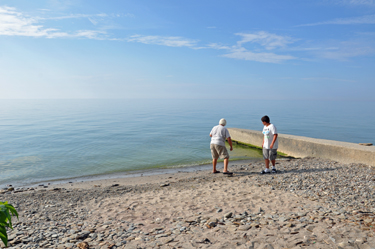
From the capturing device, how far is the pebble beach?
414 centimetres

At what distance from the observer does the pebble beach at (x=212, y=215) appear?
4.14 m

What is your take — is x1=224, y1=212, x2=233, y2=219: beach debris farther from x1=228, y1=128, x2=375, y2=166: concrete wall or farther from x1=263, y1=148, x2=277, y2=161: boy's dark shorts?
x1=228, y1=128, x2=375, y2=166: concrete wall

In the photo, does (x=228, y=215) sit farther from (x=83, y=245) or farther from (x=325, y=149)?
(x=325, y=149)

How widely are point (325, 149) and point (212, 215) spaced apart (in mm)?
8193

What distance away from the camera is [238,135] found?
17.8 m

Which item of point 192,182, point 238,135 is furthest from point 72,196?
point 238,135

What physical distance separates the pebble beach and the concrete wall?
5.35ft

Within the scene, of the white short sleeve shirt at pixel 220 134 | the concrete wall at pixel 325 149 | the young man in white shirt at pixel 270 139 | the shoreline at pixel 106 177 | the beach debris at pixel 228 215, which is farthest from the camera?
the shoreline at pixel 106 177

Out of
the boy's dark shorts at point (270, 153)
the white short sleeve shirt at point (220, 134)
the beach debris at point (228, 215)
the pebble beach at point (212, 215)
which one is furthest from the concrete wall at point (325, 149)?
the beach debris at point (228, 215)

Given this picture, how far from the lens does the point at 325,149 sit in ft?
37.0

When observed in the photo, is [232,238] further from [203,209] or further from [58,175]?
[58,175]

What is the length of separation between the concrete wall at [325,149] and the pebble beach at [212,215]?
163 cm

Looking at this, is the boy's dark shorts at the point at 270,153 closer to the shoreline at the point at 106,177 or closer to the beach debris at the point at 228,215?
the shoreline at the point at 106,177

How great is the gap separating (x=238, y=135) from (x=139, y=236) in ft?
46.4
